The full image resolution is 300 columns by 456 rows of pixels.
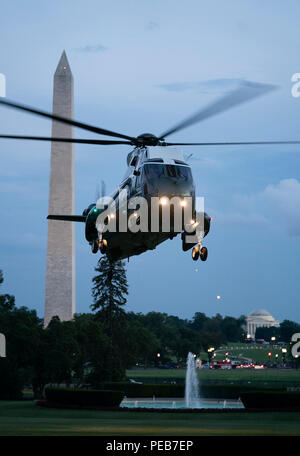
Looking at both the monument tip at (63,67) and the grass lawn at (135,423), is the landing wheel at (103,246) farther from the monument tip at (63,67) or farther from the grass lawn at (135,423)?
the monument tip at (63,67)

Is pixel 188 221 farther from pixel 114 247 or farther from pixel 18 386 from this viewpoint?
pixel 18 386

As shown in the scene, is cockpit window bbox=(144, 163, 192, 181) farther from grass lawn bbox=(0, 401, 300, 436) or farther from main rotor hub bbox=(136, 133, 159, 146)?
grass lawn bbox=(0, 401, 300, 436)

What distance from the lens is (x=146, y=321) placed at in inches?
7687

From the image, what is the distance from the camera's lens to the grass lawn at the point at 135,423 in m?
34.2

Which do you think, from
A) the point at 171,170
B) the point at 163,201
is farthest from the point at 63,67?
the point at 163,201

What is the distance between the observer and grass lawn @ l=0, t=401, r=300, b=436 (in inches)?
1348

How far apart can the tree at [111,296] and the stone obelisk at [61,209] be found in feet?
106

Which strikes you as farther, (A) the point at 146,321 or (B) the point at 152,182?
(A) the point at 146,321

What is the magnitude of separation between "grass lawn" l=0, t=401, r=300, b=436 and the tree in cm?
5805

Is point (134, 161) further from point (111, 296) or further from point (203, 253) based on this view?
point (111, 296)

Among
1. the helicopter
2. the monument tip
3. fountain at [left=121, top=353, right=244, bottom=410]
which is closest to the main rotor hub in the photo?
the helicopter
